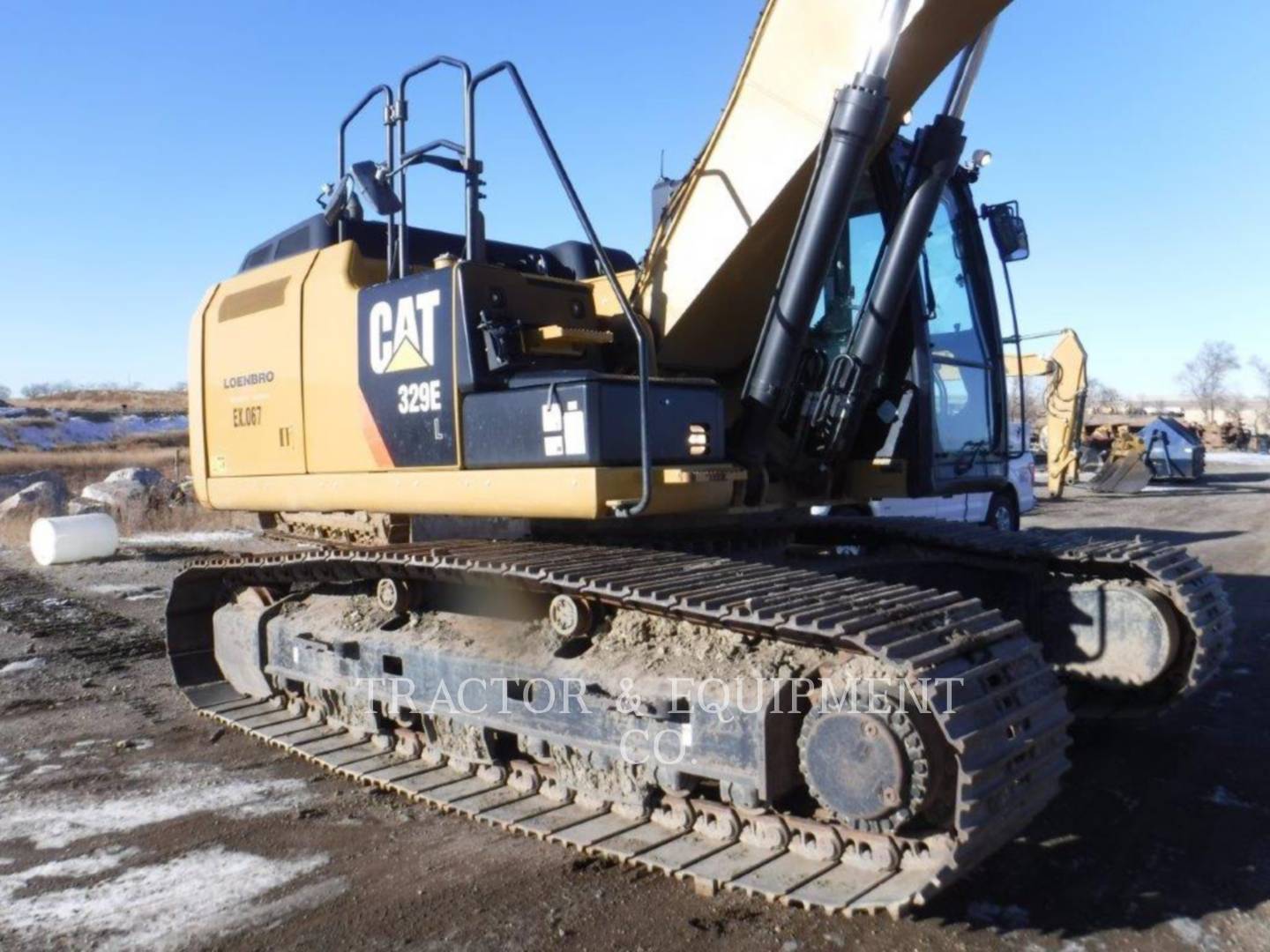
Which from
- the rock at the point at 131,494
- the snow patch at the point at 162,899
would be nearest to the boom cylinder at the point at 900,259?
the snow patch at the point at 162,899

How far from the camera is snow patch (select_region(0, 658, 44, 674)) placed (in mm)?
7055

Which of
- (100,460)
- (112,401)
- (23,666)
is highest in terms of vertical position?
(112,401)

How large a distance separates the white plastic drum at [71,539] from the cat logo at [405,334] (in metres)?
8.11

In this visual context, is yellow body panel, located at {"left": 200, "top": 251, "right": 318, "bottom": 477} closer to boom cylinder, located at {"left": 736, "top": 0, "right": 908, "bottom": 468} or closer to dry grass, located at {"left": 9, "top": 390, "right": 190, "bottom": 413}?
boom cylinder, located at {"left": 736, "top": 0, "right": 908, "bottom": 468}

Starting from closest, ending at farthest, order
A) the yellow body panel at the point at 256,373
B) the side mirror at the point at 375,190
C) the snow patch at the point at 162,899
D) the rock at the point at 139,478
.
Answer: the snow patch at the point at 162,899 → the side mirror at the point at 375,190 → the yellow body panel at the point at 256,373 → the rock at the point at 139,478

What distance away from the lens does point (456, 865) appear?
3.91 meters

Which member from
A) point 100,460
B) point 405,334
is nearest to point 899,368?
point 405,334

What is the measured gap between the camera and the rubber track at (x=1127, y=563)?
15.4 ft

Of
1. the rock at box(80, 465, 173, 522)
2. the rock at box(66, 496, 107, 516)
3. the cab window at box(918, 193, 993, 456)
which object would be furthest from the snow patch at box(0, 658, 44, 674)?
the rock at box(80, 465, 173, 522)

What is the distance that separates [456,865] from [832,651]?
158cm

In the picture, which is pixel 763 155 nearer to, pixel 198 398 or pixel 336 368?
pixel 336 368

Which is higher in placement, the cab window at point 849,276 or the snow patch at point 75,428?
the snow patch at point 75,428

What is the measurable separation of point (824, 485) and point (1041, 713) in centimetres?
171

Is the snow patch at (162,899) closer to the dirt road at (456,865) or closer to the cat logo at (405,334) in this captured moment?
the dirt road at (456,865)
